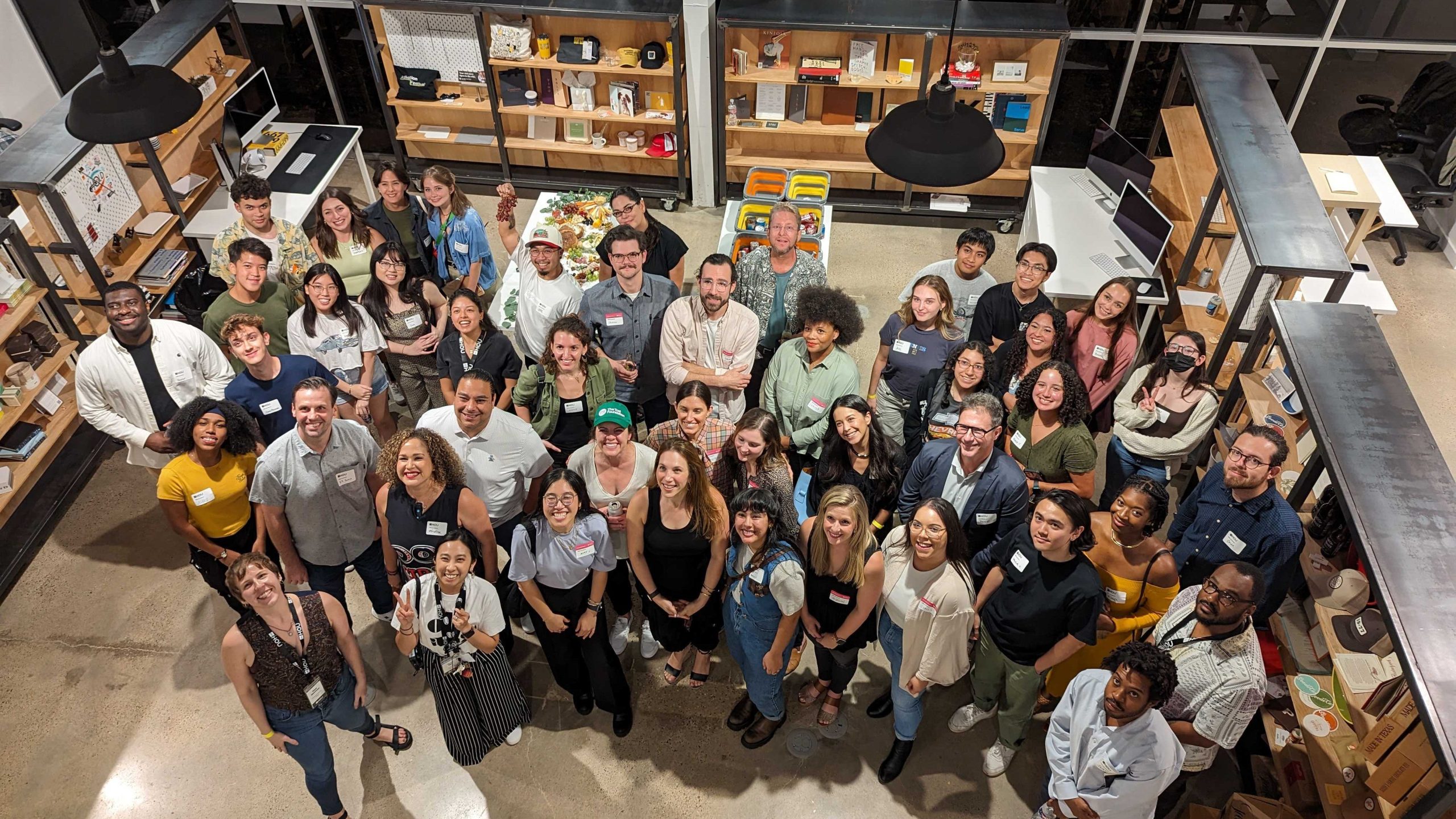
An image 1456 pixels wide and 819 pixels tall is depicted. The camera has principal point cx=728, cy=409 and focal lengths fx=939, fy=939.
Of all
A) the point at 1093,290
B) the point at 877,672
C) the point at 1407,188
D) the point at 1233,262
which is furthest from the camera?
the point at 1407,188

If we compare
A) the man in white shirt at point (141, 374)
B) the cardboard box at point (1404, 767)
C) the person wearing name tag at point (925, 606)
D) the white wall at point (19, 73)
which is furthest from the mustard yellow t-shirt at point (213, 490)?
the white wall at point (19, 73)

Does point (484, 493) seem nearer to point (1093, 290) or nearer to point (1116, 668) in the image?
point (1116, 668)

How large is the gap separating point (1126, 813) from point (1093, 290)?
11.7 feet

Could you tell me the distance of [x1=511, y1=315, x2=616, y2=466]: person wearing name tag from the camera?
4.47 m

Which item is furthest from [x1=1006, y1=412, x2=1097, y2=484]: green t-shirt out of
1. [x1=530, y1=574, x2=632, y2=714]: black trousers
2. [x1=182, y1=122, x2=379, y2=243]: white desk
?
[x1=182, y1=122, x2=379, y2=243]: white desk

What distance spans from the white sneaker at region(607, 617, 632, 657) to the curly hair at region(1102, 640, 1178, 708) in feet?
8.22

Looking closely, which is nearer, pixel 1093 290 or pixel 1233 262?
pixel 1233 262

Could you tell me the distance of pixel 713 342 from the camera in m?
4.78

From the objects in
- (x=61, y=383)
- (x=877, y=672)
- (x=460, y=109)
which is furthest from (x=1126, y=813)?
(x=460, y=109)

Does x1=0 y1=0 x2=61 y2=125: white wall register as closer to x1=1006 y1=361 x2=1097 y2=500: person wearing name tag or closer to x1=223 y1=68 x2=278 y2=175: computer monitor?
x1=223 y1=68 x2=278 y2=175: computer monitor

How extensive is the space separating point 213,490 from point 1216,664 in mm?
4232

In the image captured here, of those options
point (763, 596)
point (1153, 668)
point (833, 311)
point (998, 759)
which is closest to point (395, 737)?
point (763, 596)

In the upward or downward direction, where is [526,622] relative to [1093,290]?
downward

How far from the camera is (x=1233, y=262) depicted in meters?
5.46
